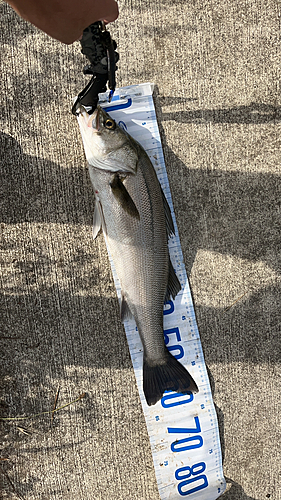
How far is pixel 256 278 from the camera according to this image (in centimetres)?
275

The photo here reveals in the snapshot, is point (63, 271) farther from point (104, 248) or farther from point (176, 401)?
point (176, 401)

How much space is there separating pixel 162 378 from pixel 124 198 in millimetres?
1383

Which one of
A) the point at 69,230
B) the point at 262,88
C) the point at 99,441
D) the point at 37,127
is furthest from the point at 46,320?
the point at 262,88

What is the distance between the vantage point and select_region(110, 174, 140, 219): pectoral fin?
232 cm

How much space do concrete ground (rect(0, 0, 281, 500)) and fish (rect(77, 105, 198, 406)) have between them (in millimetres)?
239

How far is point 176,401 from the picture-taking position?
8.72ft

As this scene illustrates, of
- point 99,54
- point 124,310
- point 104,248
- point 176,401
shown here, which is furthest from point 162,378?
point 99,54

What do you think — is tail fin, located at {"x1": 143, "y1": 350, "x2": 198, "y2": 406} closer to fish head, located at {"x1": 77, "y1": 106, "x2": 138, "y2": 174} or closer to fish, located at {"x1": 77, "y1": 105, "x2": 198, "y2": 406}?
fish, located at {"x1": 77, "y1": 105, "x2": 198, "y2": 406}

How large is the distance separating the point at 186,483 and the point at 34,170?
110 inches

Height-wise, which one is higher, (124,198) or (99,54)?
(99,54)

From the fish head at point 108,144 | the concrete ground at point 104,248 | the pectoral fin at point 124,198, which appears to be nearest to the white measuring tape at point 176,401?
the concrete ground at point 104,248

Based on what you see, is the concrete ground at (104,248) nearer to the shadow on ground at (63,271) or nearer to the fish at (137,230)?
the shadow on ground at (63,271)

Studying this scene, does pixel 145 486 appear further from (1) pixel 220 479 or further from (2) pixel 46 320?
(2) pixel 46 320

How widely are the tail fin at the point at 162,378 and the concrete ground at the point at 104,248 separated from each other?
0.19m
